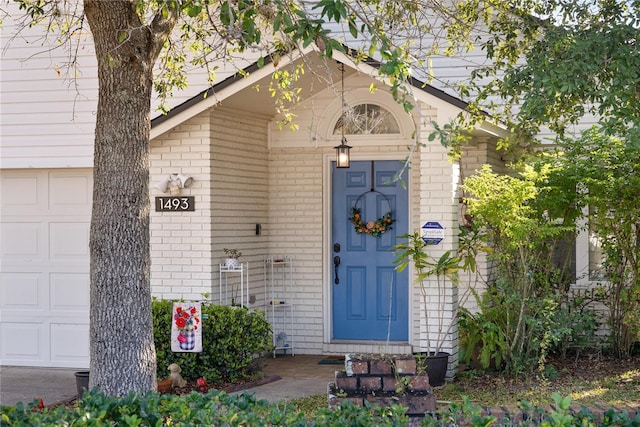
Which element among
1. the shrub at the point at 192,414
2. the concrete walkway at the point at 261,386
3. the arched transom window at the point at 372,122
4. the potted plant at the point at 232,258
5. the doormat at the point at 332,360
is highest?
the arched transom window at the point at 372,122

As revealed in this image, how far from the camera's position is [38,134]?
11602 mm

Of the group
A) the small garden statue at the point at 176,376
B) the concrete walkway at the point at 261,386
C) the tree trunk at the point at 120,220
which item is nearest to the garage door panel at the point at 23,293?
the concrete walkway at the point at 261,386

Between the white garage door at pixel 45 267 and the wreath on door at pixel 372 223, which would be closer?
the white garage door at pixel 45 267

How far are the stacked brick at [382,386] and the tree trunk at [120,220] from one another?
66.4 inches

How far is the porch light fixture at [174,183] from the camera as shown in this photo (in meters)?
10.7

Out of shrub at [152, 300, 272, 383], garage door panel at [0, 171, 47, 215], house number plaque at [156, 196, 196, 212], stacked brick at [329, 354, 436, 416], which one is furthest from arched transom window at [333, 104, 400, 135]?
stacked brick at [329, 354, 436, 416]

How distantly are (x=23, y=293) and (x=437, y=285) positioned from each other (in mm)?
5018

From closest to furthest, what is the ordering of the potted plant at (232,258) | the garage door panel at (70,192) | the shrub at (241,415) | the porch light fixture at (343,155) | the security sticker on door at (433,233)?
1. the shrub at (241,415)
2. the security sticker on door at (433,233)
3. the potted plant at (232,258)
4. the porch light fixture at (343,155)
5. the garage door panel at (70,192)

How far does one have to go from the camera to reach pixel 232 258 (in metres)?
11.0

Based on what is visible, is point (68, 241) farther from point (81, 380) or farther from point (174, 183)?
point (81, 380)

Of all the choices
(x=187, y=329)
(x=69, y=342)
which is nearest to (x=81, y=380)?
(x=187, y=329)

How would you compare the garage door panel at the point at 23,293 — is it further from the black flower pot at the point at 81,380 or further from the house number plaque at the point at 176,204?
the black flower pot at the point at 81,380

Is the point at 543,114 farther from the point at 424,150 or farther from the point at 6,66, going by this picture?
the point at 6,66

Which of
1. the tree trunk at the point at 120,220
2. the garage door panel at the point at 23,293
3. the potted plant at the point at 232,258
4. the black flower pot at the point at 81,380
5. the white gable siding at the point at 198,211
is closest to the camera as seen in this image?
the tree trunk at the point at 120,220
